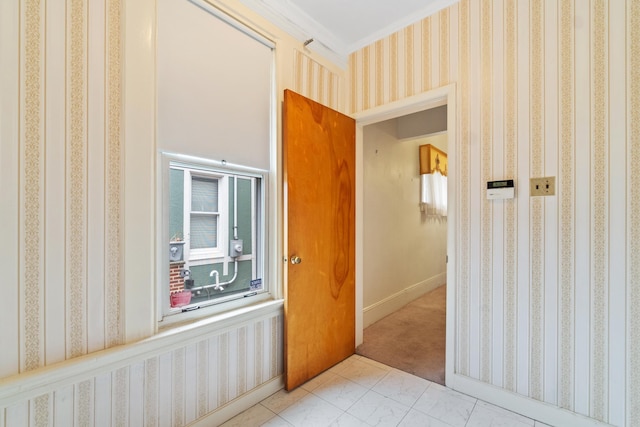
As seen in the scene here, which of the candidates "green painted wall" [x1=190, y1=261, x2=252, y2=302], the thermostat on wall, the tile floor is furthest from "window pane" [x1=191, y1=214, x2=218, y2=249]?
the thermostat on wall

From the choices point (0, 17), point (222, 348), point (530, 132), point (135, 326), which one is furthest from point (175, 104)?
point (530, 132)

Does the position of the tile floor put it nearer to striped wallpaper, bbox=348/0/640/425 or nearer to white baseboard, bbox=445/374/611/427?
white baseboard, bbox=445/374/611/427

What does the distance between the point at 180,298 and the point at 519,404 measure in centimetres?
216

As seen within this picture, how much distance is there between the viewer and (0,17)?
103 cm

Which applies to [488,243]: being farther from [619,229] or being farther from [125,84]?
[125,84]

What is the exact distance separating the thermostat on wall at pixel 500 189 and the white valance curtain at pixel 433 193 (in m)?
2.34

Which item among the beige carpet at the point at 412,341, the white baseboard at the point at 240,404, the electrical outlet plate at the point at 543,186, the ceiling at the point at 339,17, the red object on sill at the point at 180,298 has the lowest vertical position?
the beige carpet at the point at 412,341

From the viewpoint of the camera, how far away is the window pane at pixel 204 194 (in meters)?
1.63

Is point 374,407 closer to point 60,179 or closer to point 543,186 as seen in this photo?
point 543,186

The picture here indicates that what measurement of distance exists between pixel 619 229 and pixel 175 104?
246cm

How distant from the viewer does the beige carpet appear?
227cm

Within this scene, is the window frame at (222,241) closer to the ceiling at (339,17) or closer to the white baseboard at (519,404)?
the ceiling at (339,17)

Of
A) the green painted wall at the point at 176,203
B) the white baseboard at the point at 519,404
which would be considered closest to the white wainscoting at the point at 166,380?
the green painted wall at the point at 176,203

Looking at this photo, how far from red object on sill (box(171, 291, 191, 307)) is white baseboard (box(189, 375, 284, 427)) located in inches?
26.0
